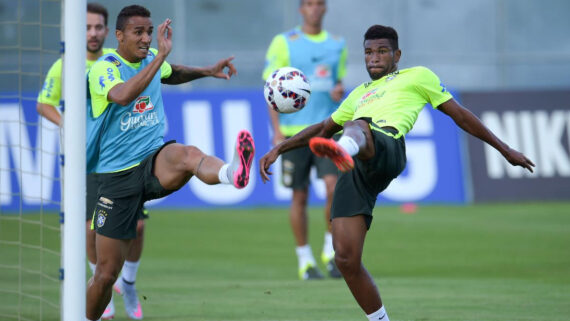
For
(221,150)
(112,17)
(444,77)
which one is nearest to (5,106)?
→ (221,150)

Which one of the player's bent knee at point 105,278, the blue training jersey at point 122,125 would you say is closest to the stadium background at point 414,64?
the blue training jersey at point 122,125

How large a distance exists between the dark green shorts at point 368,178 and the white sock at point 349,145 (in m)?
0.31

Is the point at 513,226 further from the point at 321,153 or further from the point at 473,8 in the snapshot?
the point at 473,8

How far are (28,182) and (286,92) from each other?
31.0 feet

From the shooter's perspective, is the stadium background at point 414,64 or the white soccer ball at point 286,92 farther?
→ the stadium background at point 414,64

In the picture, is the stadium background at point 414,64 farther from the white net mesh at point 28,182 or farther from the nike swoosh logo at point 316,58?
the nike swoosh logo at point 316,58

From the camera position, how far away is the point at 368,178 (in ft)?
21.8

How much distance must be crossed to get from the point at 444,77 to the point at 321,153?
19.7 metres

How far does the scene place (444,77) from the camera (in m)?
25.2

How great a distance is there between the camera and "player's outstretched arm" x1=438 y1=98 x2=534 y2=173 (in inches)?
260

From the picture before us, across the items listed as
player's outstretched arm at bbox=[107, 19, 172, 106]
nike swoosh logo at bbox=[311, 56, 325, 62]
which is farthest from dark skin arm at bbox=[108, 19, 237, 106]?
nike swoosh logo at bbox=[311, 56, 325, 62]

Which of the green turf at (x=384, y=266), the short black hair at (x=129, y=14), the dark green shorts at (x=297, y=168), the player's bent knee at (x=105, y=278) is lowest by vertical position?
the green turf at (x=384, y=266)

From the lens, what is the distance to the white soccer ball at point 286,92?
7.52 m

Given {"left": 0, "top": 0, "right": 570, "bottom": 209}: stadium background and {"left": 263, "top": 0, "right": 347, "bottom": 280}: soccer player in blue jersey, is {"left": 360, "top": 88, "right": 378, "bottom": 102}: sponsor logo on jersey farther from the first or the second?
{"left": 0, "top": 0, "right": 570, "bottom": 209}: stadium background
